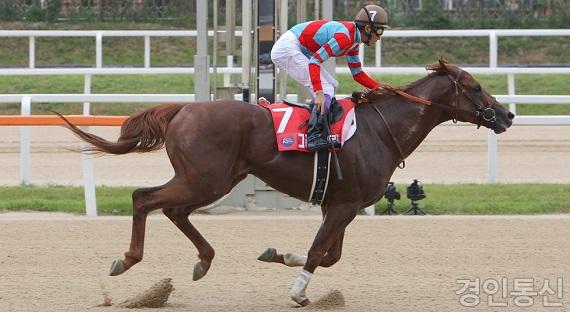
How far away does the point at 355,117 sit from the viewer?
7262 mm

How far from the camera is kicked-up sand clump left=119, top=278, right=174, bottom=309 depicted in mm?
6949

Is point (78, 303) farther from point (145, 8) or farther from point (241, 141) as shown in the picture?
point (145, 8)

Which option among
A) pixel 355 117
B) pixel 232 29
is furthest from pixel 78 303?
pixel 232 29

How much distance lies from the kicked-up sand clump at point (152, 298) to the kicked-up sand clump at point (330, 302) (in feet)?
2.77

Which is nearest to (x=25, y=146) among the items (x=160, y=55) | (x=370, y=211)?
(x=370, y=211)

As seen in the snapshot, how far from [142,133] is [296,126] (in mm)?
920

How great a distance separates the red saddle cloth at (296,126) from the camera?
23.1 ft

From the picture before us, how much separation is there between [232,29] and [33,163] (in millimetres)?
3888

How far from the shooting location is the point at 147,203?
693 cm

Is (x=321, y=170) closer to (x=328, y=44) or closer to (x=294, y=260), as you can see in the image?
(x=294, y=260)

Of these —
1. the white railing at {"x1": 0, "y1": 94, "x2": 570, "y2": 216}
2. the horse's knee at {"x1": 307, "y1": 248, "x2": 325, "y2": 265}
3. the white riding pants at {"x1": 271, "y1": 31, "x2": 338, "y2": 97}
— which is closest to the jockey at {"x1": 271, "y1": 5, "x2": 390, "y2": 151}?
the white riding pants at {"x1": 271, "y1": 31, "x2": 338, "y2": 97}

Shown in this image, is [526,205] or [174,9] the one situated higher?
[174,9]

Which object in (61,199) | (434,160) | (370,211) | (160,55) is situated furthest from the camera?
(160,55)

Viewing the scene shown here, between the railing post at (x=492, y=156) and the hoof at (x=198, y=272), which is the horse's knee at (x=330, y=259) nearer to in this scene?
the hoof at (x=198, y=272)
